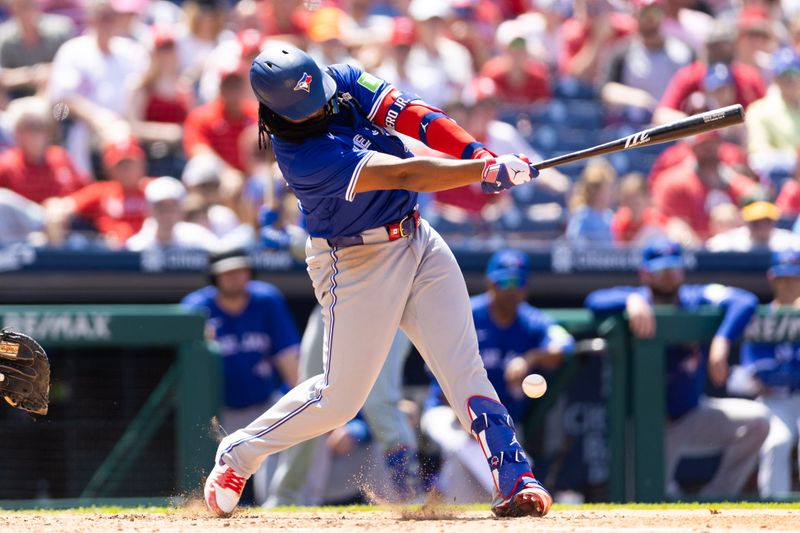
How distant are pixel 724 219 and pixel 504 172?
4656 mm

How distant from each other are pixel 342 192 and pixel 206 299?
122 inches

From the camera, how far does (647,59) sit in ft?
33.3

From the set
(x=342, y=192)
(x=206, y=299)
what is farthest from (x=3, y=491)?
(x=342, y=192)

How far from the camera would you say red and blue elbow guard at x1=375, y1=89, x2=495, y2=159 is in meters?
4.46

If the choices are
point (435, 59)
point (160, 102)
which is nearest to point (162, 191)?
point (160, 102)

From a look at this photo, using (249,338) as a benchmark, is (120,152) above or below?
above

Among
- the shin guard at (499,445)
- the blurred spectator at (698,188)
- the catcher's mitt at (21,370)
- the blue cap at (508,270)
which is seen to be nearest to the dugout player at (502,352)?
the blue cap at (508,270)

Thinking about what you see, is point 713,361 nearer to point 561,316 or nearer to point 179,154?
point 561,316

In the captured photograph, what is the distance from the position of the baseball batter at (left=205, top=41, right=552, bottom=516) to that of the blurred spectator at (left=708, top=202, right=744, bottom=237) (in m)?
4.23

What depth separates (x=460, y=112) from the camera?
8.63m

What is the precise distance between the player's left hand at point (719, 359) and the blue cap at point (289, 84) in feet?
10.5

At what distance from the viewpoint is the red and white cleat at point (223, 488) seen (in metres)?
4.84

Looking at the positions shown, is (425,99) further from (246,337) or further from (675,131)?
(675,131)

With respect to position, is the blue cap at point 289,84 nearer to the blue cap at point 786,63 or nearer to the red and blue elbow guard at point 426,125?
the red and blue elbow guard at point 426,125
